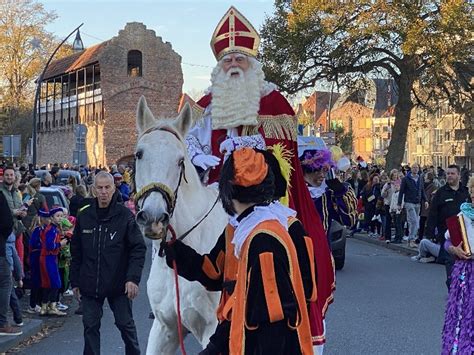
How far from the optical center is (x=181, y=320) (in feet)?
16.7

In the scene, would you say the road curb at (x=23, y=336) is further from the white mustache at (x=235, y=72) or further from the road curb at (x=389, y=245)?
the road curb at (x=389, y=245)

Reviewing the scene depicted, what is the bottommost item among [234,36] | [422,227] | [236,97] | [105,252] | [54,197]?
[422,227]

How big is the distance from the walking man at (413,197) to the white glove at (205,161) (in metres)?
14.4

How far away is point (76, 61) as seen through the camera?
5628cm

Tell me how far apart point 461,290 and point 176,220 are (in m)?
3.57

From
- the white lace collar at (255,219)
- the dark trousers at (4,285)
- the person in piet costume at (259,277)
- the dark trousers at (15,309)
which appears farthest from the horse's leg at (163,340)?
the dark trousers at (15,309)

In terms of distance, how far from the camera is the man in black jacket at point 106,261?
670 cm

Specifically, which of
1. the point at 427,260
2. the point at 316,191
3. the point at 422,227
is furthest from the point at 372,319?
the point at 422,227

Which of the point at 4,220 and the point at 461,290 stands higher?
the point at 4,220

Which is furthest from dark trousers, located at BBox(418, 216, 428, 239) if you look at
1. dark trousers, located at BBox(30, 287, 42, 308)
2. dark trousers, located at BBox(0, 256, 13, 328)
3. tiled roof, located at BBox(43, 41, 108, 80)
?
tiled roof, located at BBox(43, 41, 108, 80)

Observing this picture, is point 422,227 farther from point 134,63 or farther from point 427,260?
point 134,63

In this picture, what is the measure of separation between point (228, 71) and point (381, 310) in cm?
595

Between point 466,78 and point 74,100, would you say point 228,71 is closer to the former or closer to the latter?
point 466,78

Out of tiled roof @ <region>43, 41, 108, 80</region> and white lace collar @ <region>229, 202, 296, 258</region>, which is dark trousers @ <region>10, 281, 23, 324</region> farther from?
tiled roof @ <region>43, 41, 108, 80</region>
